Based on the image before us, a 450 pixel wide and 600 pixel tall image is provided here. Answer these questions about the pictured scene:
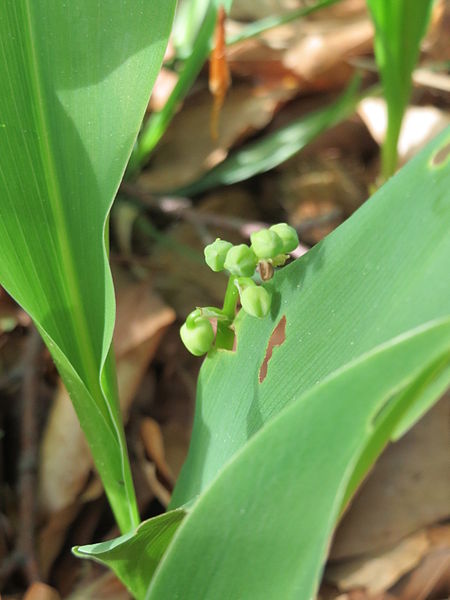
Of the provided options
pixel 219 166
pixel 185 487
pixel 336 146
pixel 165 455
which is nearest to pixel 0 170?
pixel 185 487

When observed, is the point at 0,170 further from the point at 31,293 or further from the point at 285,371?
the point at 285,371

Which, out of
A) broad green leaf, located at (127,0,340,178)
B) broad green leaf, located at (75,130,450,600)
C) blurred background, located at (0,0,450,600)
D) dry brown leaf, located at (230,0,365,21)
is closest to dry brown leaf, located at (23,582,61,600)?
blurred background, located at (0,0,450,600)

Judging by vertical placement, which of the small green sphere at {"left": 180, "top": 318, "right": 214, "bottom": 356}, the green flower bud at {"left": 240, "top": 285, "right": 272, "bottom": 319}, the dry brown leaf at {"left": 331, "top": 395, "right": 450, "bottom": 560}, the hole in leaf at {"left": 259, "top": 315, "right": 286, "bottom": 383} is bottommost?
the dry brown leaf at {"left": 331, "top": 395, "right": 450, "bottom": 560}

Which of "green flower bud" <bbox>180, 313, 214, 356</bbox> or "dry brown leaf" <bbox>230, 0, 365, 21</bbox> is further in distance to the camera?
"dry brown leaf" <bbox>230, 0, 365, 21</bbox>

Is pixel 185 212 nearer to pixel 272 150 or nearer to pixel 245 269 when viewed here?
pixel 272 150

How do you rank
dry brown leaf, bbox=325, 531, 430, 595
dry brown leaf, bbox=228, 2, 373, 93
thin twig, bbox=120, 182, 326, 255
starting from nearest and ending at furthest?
dry brown leaf, bbox=325, 531, 430, 595 < thin twig, bbox=120, 182, 326, 255 < dry brown leaf, bbox=228, 2, 373, 93

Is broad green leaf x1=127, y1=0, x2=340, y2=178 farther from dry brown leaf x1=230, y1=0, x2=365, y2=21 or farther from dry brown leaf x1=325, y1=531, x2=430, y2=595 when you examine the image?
dry brown leaf x1=325, y1=531, x2=430, y2=595

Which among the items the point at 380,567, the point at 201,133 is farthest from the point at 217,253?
the point at 201,133
